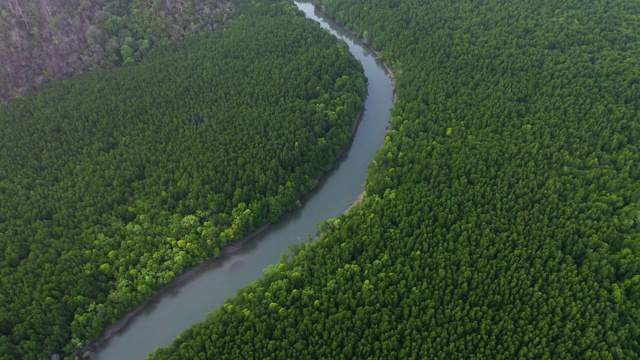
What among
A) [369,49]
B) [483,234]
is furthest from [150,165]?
[369,49]

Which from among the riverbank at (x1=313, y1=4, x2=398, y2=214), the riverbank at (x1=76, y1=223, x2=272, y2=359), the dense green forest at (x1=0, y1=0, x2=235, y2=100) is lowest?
the riverbank at (x1=76, y1=223, x2=272, y2=359)

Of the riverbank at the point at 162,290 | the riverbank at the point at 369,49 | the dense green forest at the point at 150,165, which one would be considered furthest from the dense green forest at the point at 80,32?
the riverbank at the point at 162,290

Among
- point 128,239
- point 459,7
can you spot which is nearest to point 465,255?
point 128,239

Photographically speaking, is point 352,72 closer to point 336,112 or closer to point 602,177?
point 336,112

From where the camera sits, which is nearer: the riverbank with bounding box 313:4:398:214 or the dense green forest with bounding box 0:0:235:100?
the riverbank with bounding box 313:4:398:214

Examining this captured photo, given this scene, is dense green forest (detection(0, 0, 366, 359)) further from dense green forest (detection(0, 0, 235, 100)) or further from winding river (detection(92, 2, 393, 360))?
dense green forest (detection(0, 0, 235, 100))

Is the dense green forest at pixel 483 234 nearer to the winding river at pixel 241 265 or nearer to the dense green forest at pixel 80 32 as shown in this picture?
the winding river at pixel 241 265

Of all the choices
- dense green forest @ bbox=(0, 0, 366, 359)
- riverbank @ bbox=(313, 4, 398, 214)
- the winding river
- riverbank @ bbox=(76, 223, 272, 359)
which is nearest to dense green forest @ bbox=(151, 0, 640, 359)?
riverbank @ bbox=(313, 4, 398, 214)
